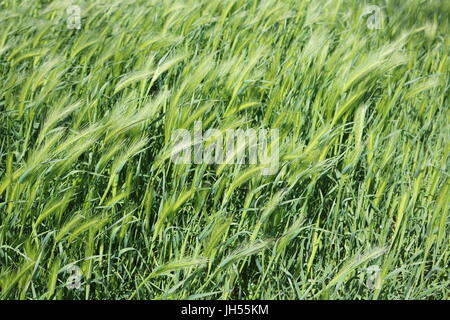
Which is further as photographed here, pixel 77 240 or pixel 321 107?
pixel 321 107

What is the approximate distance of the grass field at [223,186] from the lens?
4.39 feet

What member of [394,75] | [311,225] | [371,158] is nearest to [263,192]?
[311,225]

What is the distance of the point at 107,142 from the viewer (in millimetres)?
1448

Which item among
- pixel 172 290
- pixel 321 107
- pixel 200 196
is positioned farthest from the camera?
pixel 321 107

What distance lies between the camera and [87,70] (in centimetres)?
209

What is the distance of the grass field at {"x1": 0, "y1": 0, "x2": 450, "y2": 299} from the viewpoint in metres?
1.34

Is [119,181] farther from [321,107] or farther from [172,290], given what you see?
[321,107]

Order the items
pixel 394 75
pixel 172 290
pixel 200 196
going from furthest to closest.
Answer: pixel 394 75
pixel 200 196
pixel 172 290

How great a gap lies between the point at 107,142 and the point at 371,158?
0.70 m

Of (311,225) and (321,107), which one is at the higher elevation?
(321,107)

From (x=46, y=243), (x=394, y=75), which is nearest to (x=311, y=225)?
(x=46, y=243)

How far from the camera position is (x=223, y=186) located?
A: 4.70ft
